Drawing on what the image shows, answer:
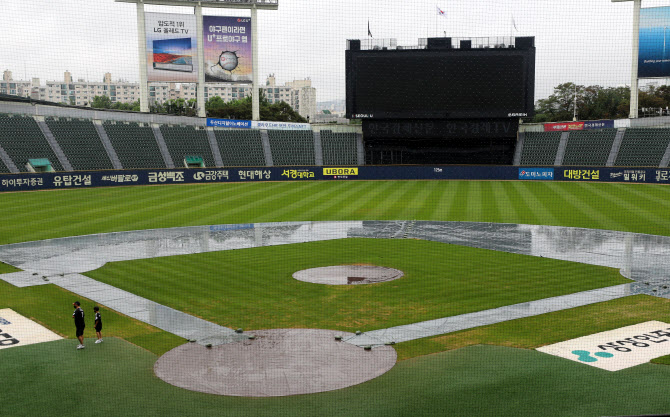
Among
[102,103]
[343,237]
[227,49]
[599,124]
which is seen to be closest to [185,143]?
[227,49]

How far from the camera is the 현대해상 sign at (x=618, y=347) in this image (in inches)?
409

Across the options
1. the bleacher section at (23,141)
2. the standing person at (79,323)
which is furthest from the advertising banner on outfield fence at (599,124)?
the standing person at (79,323)

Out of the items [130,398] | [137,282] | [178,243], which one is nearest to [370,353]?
[130,398]

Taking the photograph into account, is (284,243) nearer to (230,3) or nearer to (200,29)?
(200,29)

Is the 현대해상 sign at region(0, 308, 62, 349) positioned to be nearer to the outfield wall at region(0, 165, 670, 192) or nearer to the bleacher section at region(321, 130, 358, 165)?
the outfield wall at region(0, 165, 670, 192)

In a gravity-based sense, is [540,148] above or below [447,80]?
below

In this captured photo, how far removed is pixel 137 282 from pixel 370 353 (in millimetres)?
8524

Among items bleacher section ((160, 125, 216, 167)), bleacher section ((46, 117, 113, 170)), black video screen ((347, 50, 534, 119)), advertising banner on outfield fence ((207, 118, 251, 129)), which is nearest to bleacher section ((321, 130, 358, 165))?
advertising banner on outfield fence ((207, 118, 251, 129))

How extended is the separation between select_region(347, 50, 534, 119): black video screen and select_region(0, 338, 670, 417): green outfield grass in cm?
4258

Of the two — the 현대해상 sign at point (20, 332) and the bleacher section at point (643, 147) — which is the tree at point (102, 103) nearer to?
the bleacher section at point (643, 147)

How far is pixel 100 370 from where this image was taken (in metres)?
10.2

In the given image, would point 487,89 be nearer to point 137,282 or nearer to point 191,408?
point 137,282

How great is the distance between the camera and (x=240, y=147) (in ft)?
194

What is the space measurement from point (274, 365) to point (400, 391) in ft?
7.60
